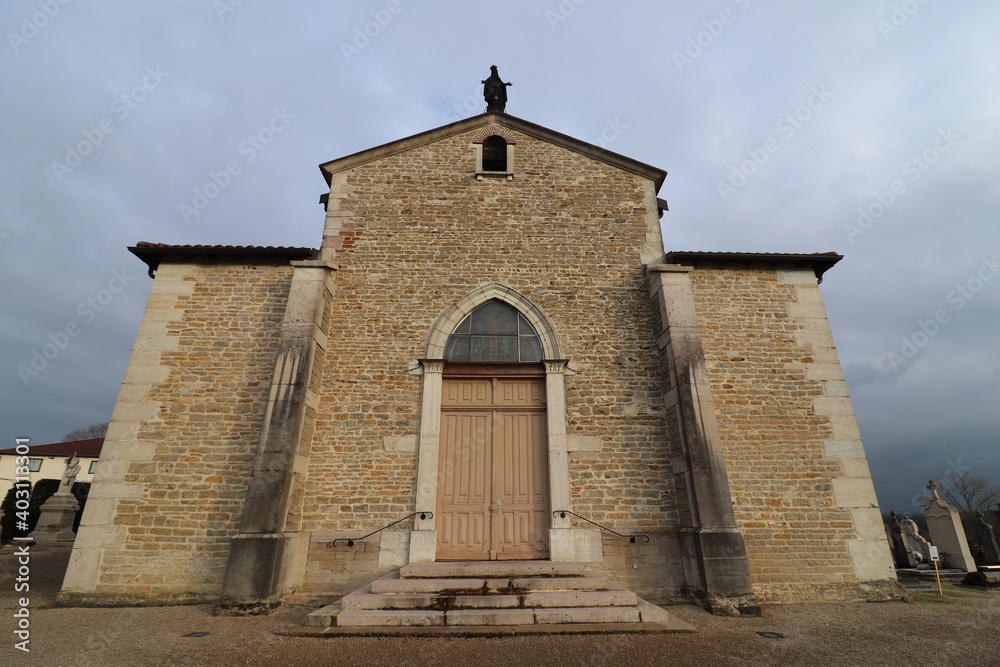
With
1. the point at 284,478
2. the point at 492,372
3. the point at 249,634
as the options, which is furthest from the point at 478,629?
the point at 492,372

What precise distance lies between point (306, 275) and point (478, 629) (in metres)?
5.65

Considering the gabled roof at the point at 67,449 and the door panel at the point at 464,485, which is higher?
the gabled roof at the point at 67,449

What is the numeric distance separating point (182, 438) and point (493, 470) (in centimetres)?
470

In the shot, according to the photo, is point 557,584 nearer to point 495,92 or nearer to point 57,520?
point 495,92

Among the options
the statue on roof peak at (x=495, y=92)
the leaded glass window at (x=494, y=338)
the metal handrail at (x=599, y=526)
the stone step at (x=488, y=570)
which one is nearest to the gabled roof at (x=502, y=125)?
the statue on roof peak at (x=495, y=92)

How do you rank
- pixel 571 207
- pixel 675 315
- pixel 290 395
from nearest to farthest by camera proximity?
pixel 290 395, pixel 675 315, pixel 571 207

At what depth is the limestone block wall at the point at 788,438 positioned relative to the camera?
6559mm

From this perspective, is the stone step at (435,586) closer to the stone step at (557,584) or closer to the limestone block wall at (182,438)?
the stone step at (557,584)

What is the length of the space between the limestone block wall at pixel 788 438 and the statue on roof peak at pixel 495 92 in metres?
5.83

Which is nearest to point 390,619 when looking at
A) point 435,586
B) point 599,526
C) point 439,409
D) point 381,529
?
point 435,586

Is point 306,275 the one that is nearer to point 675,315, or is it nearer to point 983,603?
point 675,315

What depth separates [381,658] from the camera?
4.01m

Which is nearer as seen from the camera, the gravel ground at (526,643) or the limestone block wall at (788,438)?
the gravel ground at (526,643)

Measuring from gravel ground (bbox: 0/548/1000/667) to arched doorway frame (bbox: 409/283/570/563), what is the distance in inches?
71.0
